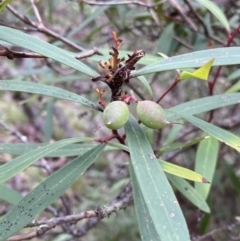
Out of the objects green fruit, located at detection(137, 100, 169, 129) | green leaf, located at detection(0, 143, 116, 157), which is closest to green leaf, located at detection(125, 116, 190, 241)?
green fruit, located at detection(137, 100, 169, 129)

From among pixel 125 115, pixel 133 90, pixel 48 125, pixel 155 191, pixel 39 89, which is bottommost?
pixel 155 191

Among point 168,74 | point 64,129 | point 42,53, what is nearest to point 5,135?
point 64,129

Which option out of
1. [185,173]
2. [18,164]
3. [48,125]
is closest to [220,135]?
[185,173]

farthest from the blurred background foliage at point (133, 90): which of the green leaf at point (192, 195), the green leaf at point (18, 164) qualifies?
the green leaf at point (18, 164)

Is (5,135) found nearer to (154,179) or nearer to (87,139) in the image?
(87,139)

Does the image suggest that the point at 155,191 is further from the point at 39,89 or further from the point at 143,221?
the point at 39,89

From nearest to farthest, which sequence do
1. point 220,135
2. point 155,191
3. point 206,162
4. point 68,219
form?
point 155,191 < point 220,135 < point 68,219 < point 206,162

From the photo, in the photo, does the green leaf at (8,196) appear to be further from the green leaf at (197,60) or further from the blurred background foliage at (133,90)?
the green leaf at (197,60)
